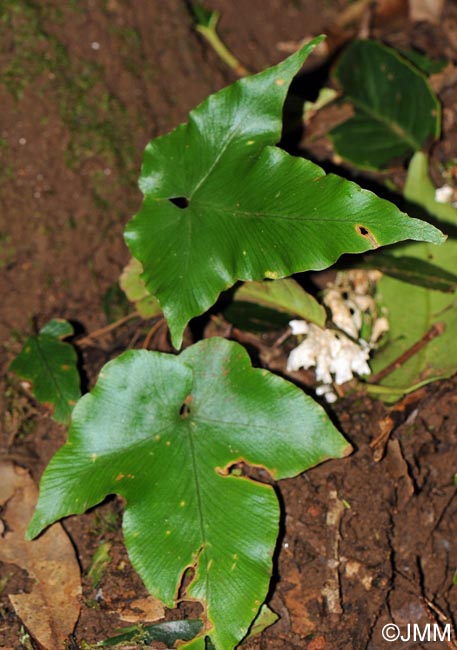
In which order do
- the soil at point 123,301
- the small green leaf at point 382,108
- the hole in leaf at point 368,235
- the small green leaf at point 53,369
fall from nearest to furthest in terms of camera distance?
the hole in leaf at point 368,235
the soil at point 123,301
the small green leaf at point 53,369
the small green leaf at point 382,108

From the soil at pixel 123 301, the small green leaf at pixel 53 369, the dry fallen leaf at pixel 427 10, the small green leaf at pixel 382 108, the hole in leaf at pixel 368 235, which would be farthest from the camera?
the dry fallen leaf at pixel 427 10

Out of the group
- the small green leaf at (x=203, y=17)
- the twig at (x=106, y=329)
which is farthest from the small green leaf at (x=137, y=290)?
the small green leaf at (x=203, y=17)

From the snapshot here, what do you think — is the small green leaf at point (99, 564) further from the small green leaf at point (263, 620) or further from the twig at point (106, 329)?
the twig at point (106, 329)

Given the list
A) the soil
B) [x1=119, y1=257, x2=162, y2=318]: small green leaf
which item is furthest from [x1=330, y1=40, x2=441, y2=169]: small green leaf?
[x1=119, y1=257, x2=162, y2=318]: small green leaf

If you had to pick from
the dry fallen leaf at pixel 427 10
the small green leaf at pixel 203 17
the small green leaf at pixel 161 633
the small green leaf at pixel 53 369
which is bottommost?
the small green leaf at pixel 161 633

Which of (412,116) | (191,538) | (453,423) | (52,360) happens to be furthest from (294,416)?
(412,116)

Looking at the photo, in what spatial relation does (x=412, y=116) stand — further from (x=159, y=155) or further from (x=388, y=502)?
Answer: (x=388, y=502)

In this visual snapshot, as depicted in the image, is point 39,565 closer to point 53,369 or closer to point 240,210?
point 53,369
